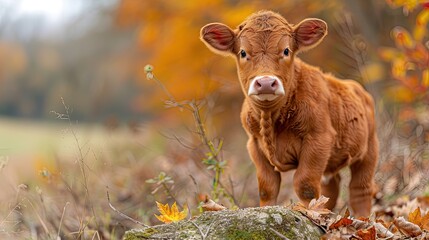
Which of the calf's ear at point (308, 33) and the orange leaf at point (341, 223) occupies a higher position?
the calf's ear at point (308, 33)

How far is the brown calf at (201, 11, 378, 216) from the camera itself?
423cm

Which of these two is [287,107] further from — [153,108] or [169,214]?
[153,108]

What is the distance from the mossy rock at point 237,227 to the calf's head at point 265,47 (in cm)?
87

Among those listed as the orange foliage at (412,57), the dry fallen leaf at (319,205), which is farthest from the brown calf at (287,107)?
the orange foliage at (412,57)

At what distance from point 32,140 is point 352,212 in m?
12.6

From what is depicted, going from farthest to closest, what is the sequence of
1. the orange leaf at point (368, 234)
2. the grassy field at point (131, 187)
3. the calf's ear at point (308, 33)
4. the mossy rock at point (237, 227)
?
the grassy field at point (131, 187), the calf's ear at point (308, 33), the orange leaf at point (368, 234), the mossy rock at point (237, 227)

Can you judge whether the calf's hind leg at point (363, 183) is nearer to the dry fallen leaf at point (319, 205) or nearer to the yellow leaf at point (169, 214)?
the dry fallen leaf at point (319, 205)

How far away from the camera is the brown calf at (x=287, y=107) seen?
4.23 m

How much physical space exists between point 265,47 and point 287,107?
504 mm

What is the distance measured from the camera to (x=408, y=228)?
3.86m

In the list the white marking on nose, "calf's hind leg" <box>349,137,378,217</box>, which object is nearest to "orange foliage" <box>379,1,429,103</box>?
"calf's hind leg" <box>349,137,378,217</box>

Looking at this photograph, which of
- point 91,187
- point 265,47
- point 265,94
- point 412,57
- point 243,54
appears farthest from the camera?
point 91,187

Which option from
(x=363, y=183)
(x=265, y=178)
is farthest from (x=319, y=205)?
(x=363, y=183)

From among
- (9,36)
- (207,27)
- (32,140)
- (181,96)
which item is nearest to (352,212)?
(207,27)
